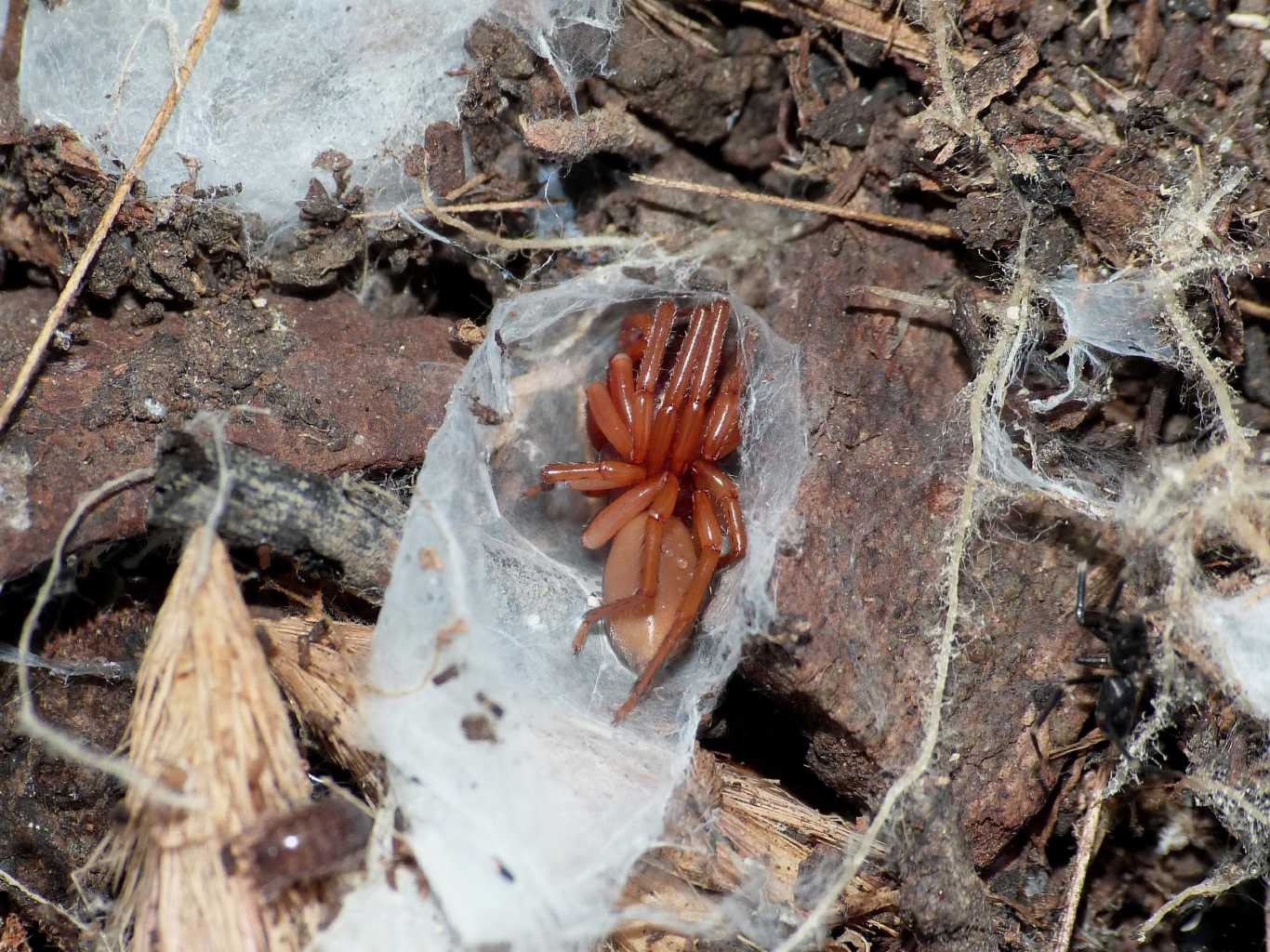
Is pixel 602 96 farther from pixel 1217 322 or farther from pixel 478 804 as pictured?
pixel 478 804

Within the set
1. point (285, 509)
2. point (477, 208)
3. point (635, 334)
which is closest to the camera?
point (285, 509)

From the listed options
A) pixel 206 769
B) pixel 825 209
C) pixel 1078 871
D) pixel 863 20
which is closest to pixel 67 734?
pixel 206 769

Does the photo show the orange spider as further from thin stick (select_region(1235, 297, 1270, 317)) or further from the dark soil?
thin stick (select_region(1235, 297, 1270, 317))

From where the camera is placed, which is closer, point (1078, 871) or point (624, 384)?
point (1078, 871)

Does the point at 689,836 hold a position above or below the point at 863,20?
below

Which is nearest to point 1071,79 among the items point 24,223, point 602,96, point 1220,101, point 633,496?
point 1220,101

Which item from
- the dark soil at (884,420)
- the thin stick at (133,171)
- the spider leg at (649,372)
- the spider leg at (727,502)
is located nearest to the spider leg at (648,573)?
the spider leg at (727,502)

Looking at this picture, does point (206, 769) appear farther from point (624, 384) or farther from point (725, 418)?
point (725, 418)
